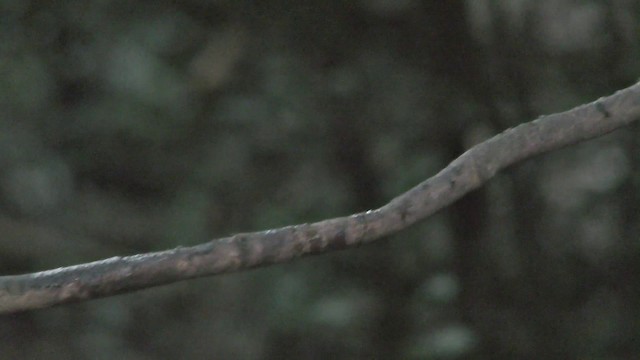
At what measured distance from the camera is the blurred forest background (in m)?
1.98

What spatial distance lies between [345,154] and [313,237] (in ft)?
3.65

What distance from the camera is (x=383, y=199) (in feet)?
6.75

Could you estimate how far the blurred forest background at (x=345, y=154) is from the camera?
77.9 inches

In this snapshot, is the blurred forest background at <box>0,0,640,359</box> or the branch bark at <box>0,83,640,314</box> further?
the blurred forest background at <box>0,0,640,359</box>

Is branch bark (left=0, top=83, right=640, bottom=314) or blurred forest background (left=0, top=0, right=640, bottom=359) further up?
branch bark (left=0, top=83, right=640, bottom=314)

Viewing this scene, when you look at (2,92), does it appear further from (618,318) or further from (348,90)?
(618,318)

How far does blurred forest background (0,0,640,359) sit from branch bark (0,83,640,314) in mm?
853

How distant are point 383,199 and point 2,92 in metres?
0.68

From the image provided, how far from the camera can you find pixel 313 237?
100 centimetres

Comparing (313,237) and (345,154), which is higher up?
(313,237)

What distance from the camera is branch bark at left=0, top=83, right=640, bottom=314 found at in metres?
0.95

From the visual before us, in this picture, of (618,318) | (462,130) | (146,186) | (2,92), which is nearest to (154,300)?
(146,186)

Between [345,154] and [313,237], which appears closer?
[313,237]

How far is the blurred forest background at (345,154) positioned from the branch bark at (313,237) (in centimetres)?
85
